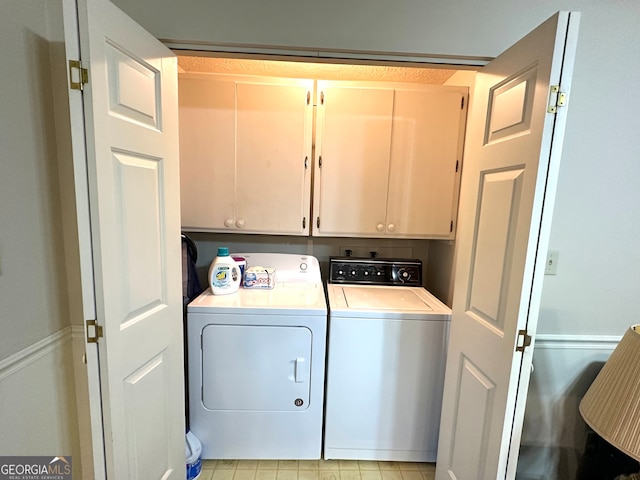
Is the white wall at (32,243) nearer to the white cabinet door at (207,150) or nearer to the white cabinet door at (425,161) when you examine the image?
the white cabinet door at (207,150)

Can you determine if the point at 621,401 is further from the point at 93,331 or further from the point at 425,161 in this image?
the point at 93,331

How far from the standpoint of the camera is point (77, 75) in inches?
32.8

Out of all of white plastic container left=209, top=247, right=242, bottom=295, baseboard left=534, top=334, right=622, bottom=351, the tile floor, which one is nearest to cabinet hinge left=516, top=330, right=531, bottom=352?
baseboard left=534, top=334, right=622, bottom=351

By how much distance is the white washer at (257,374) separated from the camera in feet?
5.17

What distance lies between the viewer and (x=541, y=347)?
1.41 meters

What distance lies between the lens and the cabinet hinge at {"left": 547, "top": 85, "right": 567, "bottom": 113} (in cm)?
87

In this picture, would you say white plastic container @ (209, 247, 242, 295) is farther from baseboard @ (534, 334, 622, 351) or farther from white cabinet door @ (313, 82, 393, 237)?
baseboard @ (534, 334, 622, 351)

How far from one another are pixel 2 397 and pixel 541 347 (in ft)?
6.86

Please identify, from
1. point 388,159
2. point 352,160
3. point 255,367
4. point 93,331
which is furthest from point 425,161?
point 93,331

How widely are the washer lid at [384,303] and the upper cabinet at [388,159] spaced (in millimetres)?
373

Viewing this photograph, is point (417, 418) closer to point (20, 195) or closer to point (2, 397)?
point (2, 397)

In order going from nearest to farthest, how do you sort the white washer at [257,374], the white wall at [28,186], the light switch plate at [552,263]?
the white wall at [28,186] → the light switch plate at [552,263] → the white washer at [257,374]


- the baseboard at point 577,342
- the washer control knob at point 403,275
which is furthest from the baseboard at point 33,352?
the baseboard at point 577,342

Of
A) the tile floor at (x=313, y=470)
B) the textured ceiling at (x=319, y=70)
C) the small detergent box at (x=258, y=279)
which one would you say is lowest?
the tile floor at (x=313, y=470)
